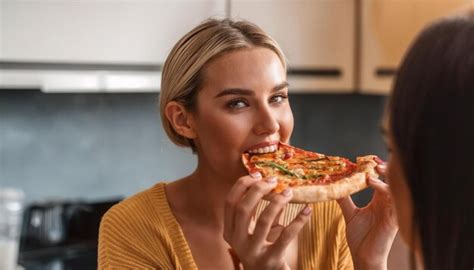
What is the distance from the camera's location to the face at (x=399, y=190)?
0.90 metres

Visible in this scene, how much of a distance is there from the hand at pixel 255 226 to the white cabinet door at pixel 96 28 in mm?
1164

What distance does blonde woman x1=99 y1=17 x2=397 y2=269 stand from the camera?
53.1 inches

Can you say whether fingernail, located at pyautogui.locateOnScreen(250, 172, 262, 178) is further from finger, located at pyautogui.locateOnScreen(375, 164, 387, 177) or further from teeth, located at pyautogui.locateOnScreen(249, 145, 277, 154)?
finger, located at pyautogui.locateOnScreen(375, 164, 387, 177)

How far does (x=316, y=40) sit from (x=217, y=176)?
1.24 m

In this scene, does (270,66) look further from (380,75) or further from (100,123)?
(100,123)

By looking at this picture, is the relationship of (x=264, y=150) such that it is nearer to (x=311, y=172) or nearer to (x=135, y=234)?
(x=311, y=172)

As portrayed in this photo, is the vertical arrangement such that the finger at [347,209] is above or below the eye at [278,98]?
below

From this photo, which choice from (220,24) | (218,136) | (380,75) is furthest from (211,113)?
(380,75)

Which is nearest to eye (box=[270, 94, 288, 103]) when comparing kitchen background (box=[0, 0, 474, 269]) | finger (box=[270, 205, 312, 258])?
finger (box=[270, 205, 312, 258])

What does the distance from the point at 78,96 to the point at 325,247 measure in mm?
1400

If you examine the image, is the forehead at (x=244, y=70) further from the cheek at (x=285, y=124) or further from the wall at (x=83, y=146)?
the wall at (x=83, y=146)

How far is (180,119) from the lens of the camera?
4.75 feet

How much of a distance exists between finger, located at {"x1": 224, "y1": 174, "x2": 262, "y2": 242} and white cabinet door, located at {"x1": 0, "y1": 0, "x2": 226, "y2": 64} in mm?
1156

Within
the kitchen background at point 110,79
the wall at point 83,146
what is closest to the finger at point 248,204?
the kitchen background at point 110,79
